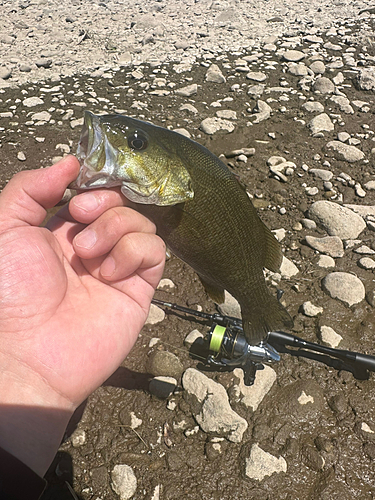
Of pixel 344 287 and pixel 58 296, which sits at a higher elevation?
pixel 58 296

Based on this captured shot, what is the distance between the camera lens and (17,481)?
1.44m

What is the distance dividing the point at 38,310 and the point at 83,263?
371 mm

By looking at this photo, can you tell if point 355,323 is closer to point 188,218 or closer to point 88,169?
point 188,218

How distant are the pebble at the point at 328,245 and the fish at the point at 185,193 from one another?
1.90 metres

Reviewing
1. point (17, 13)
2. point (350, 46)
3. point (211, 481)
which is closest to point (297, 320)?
point (211, 481)

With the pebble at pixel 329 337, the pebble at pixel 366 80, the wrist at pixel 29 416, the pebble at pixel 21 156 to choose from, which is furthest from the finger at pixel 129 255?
the pebble at pixel 366 80

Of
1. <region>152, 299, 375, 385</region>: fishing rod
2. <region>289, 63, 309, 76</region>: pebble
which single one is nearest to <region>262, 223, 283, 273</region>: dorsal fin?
<region>152, 299, 375, 385</region>: fishing rod

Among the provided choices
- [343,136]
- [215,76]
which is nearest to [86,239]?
[343,136]

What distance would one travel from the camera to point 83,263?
7.16 feet

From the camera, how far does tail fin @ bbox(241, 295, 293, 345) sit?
8.43 feet

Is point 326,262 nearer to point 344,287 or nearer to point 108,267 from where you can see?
point 344,287

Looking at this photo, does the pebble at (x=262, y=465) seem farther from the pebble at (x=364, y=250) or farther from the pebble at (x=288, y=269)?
the pebble at (x=364, y=250)

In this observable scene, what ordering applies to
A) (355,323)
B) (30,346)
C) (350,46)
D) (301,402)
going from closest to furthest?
(30,346) < (301,402) < (355,323) < (350,46)

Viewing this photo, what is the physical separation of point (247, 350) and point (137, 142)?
1722mm
